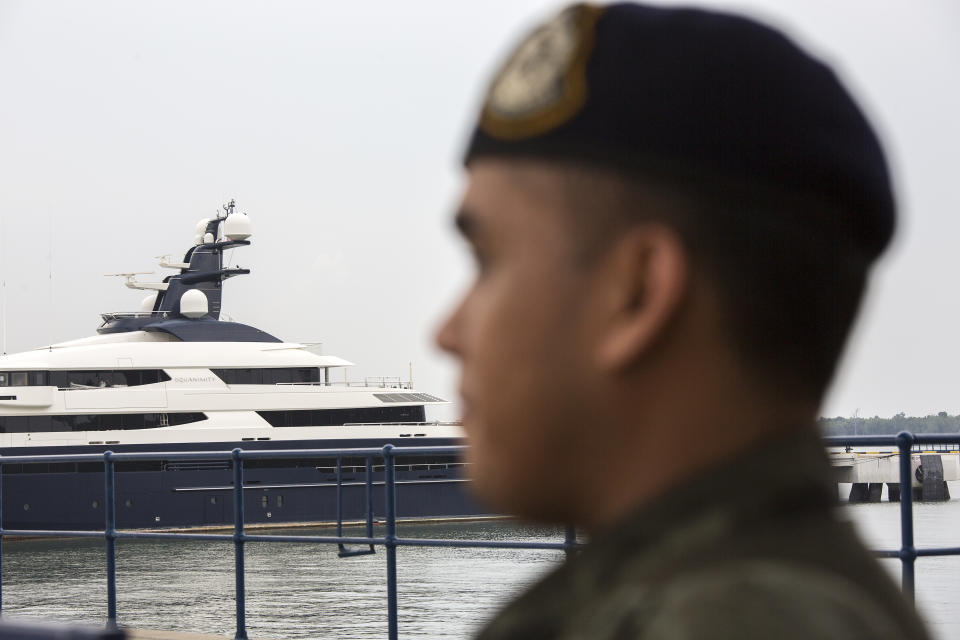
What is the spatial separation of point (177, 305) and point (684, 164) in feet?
99.0

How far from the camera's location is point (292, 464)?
25.5 metres

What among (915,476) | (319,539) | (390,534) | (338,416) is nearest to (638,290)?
(390,534)

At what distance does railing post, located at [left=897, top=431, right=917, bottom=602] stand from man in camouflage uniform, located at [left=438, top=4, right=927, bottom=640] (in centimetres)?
354

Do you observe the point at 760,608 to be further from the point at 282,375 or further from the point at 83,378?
the point at 282,375

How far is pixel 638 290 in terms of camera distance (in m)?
0.43

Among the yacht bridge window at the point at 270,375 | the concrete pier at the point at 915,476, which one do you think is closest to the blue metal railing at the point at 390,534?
the yacht bridge window at the point at 270,375

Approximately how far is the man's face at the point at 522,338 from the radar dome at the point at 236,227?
30.2 metres

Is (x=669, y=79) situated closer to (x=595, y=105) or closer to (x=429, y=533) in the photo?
(x=595, y=105)

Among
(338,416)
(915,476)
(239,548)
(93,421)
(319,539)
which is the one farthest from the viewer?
(915,476)

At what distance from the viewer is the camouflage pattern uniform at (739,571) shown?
354 millimetres

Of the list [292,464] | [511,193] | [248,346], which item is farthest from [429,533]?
[511,193]

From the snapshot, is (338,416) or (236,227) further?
(236,227)

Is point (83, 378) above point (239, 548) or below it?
above

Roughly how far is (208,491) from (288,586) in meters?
9.90
